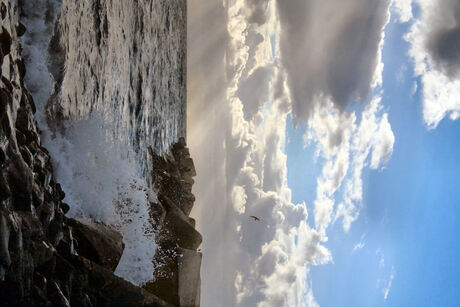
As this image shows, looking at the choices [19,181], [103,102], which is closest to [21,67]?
[19,181]

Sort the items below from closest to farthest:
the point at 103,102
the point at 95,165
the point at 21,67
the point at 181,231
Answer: the point at 21,67 → the point at 95,165 → the point at 103,102 → the point at 181,231

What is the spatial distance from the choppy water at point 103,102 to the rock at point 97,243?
1.51ft

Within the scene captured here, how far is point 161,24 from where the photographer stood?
1345 cm

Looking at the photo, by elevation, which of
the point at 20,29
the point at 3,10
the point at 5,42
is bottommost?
the point at 5,42

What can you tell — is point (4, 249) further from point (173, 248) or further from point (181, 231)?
point (181, 231)

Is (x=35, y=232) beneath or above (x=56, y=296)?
above

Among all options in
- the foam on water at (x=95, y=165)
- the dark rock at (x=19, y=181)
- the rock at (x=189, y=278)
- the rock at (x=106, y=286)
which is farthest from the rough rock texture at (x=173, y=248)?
the dark rock at (x=19, y=181)

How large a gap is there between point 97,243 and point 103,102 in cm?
350

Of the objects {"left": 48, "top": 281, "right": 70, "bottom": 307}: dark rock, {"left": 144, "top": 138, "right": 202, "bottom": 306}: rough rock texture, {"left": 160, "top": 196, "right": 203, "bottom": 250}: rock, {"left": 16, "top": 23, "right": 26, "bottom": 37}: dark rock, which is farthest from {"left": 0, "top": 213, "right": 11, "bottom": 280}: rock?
{"left": 160, "top": 196, "right": 203, "bottom": 250}: rock

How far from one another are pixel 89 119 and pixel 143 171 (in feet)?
12.9

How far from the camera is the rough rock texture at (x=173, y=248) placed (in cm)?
793

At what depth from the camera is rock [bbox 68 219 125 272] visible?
219 inches

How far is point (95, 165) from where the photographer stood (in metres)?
7.37

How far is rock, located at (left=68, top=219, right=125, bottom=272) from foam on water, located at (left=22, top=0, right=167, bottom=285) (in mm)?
457
